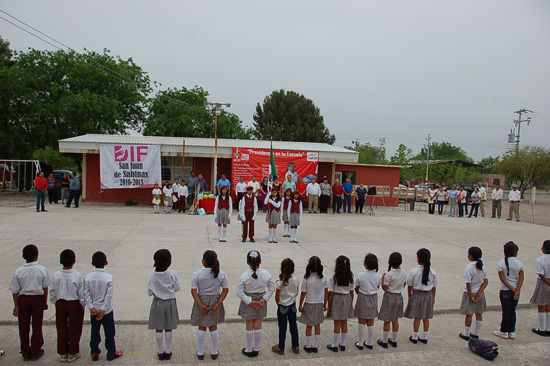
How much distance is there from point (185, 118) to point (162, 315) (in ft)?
99.7

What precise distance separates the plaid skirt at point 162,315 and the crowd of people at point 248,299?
1 cm

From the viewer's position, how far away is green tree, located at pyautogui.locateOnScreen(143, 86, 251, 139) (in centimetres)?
3338

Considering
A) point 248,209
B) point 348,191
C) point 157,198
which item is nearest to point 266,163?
point 348,191

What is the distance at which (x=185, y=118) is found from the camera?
3338 centimetres

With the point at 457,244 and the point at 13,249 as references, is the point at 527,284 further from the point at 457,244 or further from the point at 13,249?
the point at 13,249

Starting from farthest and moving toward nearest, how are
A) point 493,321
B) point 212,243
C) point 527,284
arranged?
point 212,243, point 527,284, point 493,321

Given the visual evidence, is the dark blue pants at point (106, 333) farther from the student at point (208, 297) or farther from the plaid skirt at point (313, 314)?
the plaid skirt at point (313, 314)

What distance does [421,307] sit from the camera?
509 cm

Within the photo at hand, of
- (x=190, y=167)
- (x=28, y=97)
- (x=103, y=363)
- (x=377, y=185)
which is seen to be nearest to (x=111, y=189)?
(x=190, y=167)

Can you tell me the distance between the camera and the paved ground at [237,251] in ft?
16.5

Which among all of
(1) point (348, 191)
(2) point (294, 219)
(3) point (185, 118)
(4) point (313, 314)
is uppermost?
(3) point (185, 118)

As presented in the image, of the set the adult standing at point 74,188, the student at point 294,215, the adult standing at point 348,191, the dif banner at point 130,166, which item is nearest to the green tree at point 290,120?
the adult standing at point 348,191

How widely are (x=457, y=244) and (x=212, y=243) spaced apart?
7.44 m

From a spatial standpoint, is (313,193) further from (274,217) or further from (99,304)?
(99,304)
